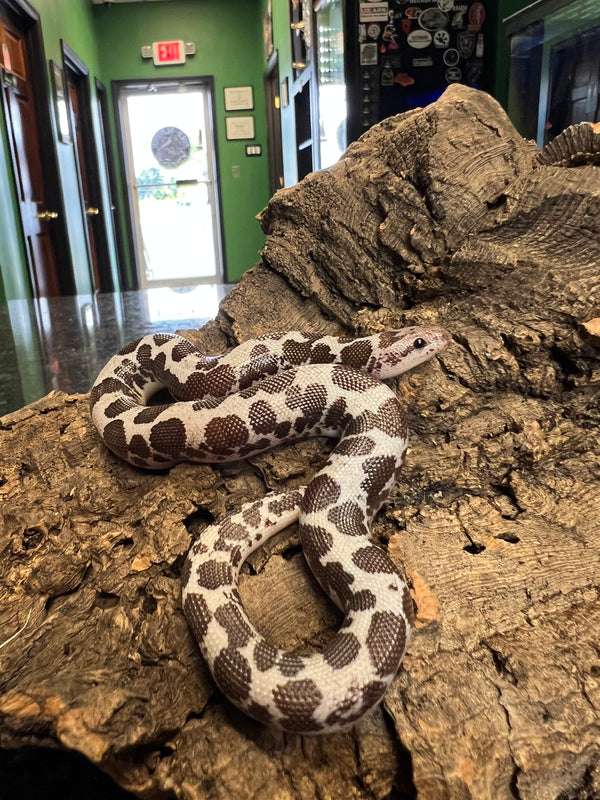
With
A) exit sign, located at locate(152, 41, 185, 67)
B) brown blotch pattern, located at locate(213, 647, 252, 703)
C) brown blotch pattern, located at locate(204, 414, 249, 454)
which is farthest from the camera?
exit sign, located at locate(152, 41, 185, 67)

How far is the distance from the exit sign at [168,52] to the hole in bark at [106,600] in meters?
6.16

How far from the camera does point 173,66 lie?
20.6 ft

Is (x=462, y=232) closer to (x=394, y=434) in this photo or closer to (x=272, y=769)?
(x=394, y=434)

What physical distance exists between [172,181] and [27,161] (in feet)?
7.86

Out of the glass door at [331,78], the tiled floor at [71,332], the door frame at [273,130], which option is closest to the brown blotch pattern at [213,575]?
the tiled floor at [71,332]

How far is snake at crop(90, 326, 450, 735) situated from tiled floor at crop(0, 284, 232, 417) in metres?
0.22

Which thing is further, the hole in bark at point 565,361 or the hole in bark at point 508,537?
the hole in bark at point 565,361

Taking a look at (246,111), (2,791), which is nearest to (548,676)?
(2,791)

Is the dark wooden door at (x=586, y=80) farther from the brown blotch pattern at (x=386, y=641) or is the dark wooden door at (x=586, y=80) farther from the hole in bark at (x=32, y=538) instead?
the hole in bark at (x=32, y=538)

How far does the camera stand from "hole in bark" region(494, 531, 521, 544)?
1.68 metres

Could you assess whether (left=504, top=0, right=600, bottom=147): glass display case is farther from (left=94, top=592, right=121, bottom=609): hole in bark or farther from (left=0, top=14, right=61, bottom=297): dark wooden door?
(left=0, top=14, right=61, bottom=297): dark wooden door

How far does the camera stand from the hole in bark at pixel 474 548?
1665 mm

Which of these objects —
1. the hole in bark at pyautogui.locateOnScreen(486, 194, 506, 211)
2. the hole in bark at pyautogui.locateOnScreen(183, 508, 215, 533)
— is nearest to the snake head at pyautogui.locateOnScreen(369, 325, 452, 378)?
the hole in bark at pyautogui.locateOnScreen(486, 194, 506, 211)

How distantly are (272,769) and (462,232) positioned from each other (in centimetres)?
185
